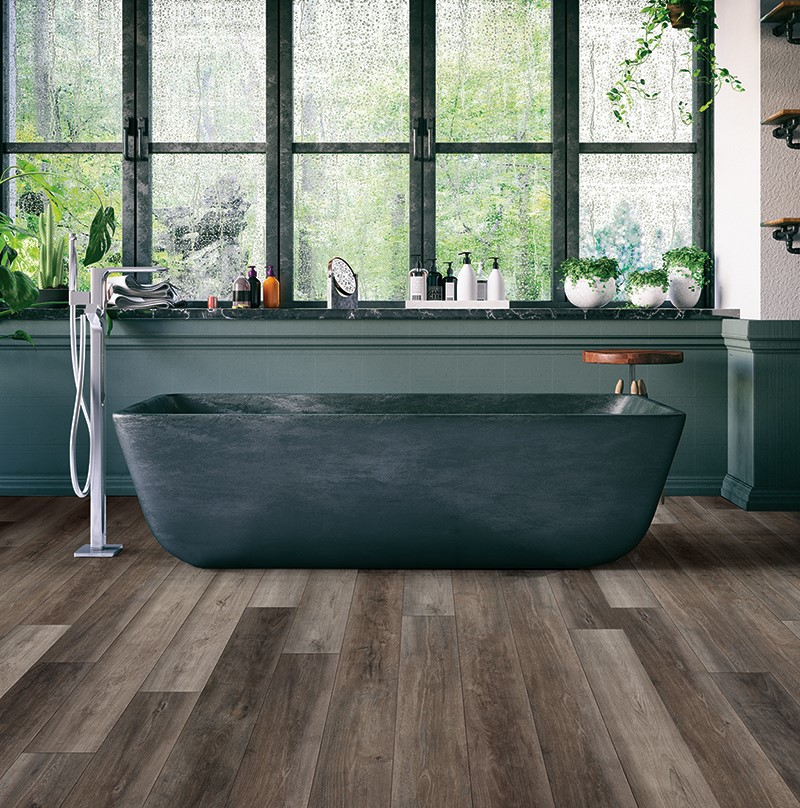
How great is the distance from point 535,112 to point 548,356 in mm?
1286

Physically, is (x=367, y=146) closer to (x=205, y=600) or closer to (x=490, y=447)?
(x=490, y=447)

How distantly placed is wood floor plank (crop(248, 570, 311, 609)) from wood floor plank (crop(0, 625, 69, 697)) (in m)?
0.61

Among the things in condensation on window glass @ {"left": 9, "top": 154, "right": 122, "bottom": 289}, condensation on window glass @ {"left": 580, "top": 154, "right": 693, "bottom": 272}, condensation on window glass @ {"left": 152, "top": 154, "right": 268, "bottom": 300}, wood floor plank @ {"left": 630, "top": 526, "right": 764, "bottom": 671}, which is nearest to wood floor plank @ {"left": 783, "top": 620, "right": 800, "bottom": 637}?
wood floor plank @ {"left": 630, "top": 526, "right": 764, "bottom": 671}

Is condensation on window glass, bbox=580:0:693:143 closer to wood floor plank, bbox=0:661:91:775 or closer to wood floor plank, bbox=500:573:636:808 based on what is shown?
wood floor plank, bbox=500:573:636:808

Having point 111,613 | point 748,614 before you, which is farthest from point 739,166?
point 111,613

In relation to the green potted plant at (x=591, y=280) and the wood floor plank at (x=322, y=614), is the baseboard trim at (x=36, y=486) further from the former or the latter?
the green potted plant at (x=591, y=280)

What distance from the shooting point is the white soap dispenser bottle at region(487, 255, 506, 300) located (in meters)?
4.84

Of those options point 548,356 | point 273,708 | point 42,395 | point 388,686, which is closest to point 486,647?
point 388,686

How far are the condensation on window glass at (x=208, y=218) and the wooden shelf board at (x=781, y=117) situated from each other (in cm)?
245

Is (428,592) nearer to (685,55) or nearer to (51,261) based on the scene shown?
(51,261)

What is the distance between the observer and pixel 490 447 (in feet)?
10.8

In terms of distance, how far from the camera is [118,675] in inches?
95.9

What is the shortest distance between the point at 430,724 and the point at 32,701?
3.06 feet

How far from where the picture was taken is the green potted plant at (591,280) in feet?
15.7
